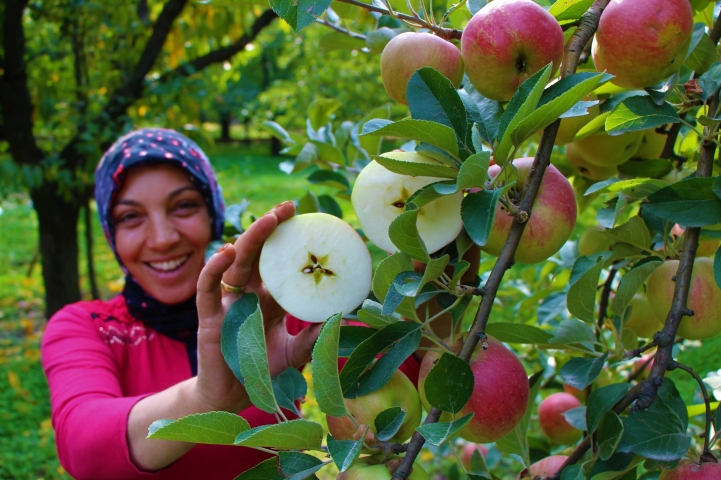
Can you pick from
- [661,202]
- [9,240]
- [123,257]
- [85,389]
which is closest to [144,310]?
[123,257]

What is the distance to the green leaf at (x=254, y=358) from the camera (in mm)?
508

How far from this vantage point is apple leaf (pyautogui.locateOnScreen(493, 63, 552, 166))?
0.42 meters

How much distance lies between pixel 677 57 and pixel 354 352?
0.40 m

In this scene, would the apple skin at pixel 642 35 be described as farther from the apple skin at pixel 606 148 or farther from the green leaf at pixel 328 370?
the green leaf at pixel 328 370

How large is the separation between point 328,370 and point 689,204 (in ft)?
1.15

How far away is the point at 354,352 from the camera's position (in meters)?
0.50

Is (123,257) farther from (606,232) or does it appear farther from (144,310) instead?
(606,232)

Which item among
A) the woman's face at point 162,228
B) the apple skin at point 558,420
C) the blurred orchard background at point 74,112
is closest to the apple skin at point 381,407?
the apple skin at point 558,420

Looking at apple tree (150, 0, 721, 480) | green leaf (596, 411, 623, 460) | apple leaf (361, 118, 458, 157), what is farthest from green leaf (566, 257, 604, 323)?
apple leaf (361, 118, 458, 157)

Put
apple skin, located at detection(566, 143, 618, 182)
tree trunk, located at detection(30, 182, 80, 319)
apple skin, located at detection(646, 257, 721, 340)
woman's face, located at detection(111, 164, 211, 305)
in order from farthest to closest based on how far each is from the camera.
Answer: tree trunk, located at detection(30, 182, 80, 319), woman's face, located at detection(111, 164, 211, 305), apple skin, located at detection(566, 143, 618, 182), apple skin, located at detection(646, 257, 721, 340)

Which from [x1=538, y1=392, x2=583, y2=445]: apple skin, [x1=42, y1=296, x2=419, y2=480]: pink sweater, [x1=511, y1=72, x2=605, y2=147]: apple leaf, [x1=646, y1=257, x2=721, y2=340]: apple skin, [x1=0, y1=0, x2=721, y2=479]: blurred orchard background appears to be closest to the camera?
[x1=511, y1=72, x2=605, y2=147]: apple leaf

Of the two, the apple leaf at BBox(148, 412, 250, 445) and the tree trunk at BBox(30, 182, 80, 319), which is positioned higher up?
the apple leaf at BBox(148, 412, 250, 445)

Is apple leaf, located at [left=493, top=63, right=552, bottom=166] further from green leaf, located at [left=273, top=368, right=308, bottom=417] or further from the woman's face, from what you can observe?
the woman's face

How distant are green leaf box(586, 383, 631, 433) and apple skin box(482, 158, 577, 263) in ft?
0.51
